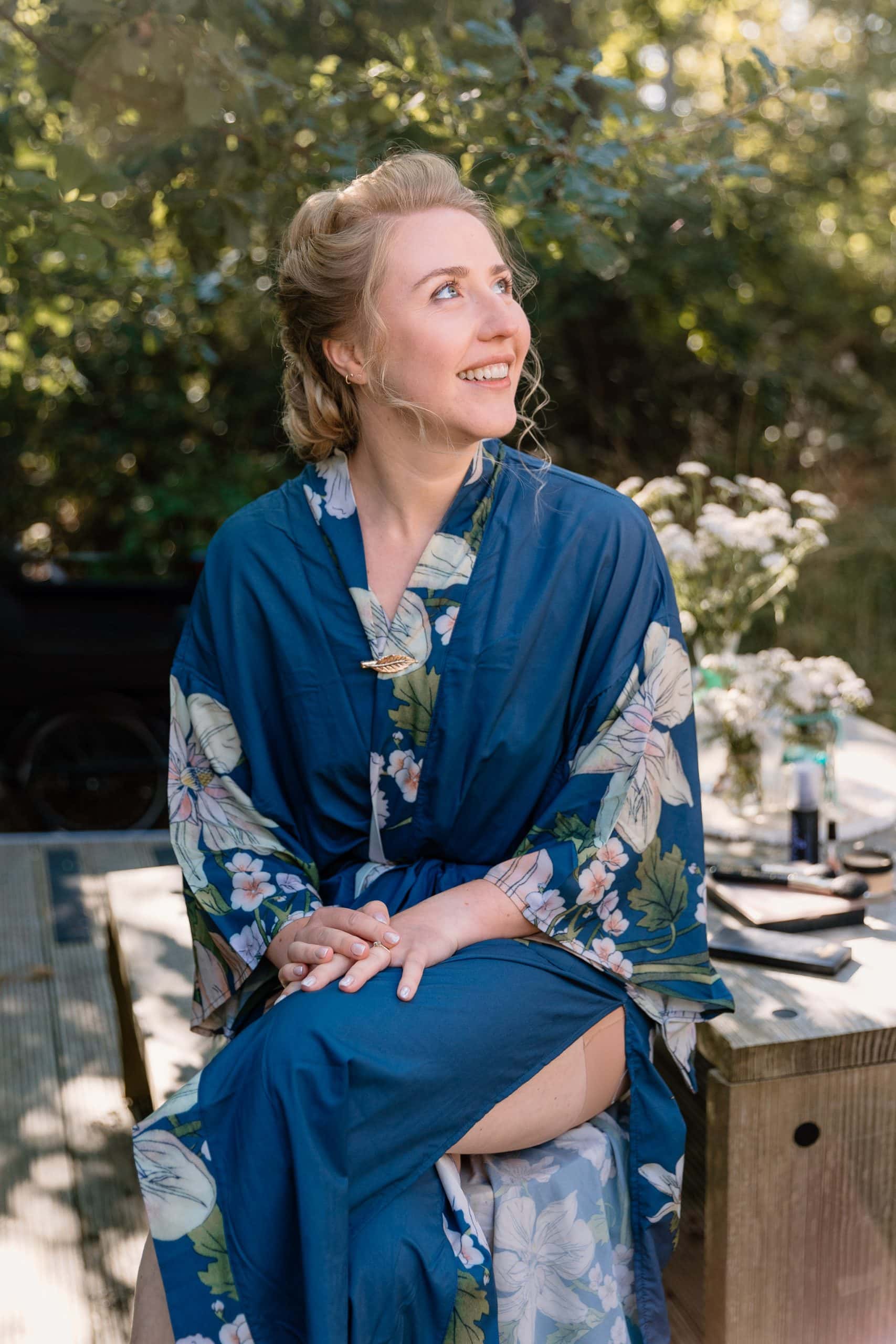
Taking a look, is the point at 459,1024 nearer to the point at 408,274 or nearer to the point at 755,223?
the point at 408,274

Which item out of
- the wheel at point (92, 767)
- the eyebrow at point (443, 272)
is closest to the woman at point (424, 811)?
the eyebrow at point (443, 272)

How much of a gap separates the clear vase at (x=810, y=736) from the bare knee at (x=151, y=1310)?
1.36 m

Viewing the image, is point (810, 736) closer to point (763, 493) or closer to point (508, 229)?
point (763, 493)

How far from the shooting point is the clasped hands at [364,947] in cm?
141

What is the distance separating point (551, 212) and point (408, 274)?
950 millimetres

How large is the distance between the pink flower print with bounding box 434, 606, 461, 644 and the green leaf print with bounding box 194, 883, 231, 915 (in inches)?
17.1

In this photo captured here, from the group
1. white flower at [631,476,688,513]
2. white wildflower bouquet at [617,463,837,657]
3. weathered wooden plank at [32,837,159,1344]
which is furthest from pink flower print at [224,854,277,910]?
white flower at [631,476,688,513]

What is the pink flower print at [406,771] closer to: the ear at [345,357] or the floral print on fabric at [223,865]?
the floral print on fabric at [223,865]

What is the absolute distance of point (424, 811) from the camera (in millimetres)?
1671

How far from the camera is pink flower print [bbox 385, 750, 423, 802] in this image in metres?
1.67

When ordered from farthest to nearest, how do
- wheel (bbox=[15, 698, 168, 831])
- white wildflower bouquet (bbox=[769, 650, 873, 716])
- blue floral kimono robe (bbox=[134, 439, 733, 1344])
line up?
wheel (bbox=[15, 698, 168, 831]) < white wildflower bouquet (bbox=[769, 650, 873, 716]) < blue floral kimono robe (bbox=[134, 439, 733, 1344])

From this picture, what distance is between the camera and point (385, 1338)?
1.32m

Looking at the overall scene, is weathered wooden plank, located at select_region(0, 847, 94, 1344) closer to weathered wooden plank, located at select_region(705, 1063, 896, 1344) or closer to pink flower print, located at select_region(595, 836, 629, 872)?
weathered wooden plank, located at select_region(705, 1063, 896, 1344)

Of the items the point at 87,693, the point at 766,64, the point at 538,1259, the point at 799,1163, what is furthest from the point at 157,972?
the point at 87,693
